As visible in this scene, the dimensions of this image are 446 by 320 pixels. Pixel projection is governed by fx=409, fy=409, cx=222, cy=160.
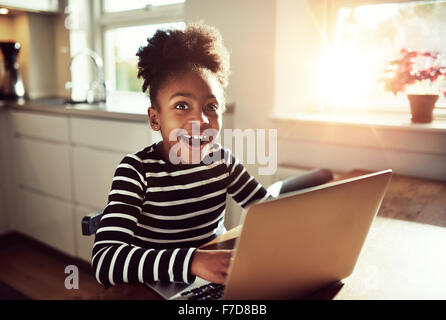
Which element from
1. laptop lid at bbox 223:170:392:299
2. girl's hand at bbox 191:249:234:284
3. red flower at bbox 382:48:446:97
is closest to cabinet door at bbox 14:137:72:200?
red flower at bbox 382:48:446:97

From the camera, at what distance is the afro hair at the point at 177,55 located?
0.91 meters

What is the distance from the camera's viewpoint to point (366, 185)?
522mm

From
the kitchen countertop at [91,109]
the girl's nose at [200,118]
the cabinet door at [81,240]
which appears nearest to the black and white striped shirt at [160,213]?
the girl's nose at [200,118]

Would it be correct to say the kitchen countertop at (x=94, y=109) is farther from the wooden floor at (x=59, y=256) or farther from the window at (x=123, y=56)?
the wooden floor at (x=59, y=256)

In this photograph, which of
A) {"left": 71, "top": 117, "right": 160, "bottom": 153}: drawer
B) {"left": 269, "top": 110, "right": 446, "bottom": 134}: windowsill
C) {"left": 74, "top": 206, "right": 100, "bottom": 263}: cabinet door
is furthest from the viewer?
{"left": 74, "top": 206, "right": 100, "bottom": 263}: cabinet door

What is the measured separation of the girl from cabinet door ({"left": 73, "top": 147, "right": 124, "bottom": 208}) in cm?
106

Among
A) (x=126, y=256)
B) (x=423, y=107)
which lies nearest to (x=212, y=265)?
(x=126, y=256)

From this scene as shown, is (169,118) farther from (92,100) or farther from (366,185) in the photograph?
(92,100)

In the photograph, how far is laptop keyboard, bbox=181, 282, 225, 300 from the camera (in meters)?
0.58

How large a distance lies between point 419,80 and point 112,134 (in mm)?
1347

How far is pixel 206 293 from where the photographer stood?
1.94 ft

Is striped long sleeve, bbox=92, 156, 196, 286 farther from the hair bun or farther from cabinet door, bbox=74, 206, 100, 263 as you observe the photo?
cabinet door, bbox=74, 206, 100, 263

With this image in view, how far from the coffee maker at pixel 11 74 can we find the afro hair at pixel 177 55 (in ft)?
6.60
